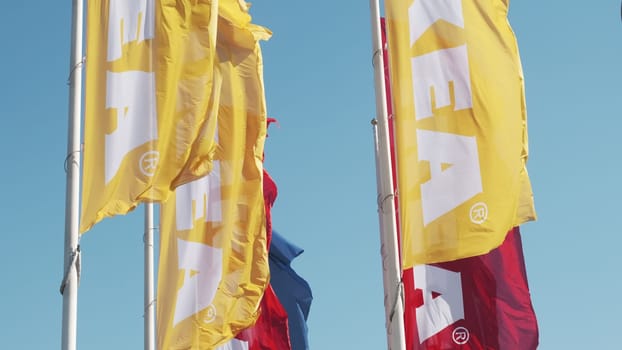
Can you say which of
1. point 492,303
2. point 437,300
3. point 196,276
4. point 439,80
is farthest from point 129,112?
point 492,303

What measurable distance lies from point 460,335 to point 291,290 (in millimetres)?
8767

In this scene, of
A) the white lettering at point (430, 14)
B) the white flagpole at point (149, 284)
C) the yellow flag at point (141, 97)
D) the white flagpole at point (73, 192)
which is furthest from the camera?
the white flagpole at point (149, 284)

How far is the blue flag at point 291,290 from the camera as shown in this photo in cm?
2448

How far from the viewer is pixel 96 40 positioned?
50.4 ft

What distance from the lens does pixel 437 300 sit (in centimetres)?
1616

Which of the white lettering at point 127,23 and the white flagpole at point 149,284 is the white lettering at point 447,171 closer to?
the white lettering at point 127,23

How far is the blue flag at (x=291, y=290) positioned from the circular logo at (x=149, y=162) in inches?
389

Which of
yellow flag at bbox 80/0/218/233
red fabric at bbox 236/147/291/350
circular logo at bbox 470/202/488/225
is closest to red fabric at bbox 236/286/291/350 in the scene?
red fabric at bbox 236/147/291/350

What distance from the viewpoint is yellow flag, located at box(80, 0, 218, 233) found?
48.3ft

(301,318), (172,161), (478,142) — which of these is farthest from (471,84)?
(301,318)

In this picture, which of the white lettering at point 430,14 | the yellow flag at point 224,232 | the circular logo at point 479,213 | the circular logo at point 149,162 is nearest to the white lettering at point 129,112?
the circular logo at point 149,162

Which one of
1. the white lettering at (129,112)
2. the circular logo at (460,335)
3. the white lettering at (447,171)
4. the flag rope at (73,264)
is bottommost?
the circular logo at (460,335)

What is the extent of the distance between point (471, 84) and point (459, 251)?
257 cm

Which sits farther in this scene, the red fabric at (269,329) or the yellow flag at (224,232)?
the red fabric at (269,329)
